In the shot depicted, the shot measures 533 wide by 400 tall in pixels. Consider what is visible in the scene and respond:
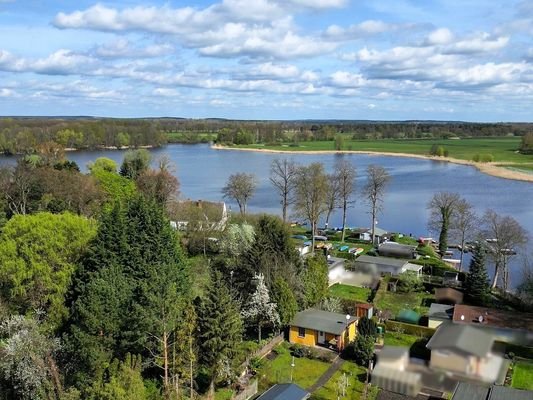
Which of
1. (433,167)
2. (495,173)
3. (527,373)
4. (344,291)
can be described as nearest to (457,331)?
(527,373)

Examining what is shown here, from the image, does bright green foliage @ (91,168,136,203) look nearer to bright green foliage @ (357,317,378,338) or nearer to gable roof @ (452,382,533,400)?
bright green foliage @ (357,317,378,338)

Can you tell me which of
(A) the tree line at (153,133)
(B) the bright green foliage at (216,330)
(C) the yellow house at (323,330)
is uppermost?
(A) the tree line at (153,133)

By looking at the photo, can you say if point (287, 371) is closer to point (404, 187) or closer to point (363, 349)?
point (363, 349)

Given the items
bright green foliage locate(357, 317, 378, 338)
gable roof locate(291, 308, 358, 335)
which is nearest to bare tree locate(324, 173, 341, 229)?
gable roof locate(291, 308, 358, 335)

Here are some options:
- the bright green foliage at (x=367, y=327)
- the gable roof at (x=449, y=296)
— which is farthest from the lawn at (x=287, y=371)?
the gable roof at (x=449, y=296)

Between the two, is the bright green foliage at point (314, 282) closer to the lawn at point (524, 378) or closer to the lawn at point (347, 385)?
the lawn at point (347, 385)

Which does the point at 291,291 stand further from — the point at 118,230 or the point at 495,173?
the point at 495,173
